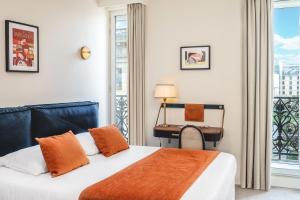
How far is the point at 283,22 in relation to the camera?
4160mm

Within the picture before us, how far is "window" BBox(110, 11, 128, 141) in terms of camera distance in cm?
497

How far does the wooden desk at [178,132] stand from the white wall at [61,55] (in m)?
1.10

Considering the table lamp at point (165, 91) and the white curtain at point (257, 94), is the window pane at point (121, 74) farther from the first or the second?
the white curtain at point (257, 94)

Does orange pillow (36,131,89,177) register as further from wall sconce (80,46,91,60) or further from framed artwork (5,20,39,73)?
wall sconce (80,46,91,60)

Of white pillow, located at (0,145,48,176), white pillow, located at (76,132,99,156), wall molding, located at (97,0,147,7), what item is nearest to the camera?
white pillow, located at (0,145,48,176)

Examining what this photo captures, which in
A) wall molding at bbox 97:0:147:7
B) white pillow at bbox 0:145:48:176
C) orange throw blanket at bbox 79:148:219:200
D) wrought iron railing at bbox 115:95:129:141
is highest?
wall molding at bbox 97:0:147:7

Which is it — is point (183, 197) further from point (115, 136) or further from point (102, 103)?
point (102, 103)

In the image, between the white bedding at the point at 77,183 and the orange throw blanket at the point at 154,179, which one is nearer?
the orange throw blanket at the point at 154,179

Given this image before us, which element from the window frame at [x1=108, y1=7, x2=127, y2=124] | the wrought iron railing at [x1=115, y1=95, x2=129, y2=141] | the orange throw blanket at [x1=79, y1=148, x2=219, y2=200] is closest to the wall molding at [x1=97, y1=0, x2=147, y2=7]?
the window frame at [x1=108, y1=7, x2=127, y2=124]

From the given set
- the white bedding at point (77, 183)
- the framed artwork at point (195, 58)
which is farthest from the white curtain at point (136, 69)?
the white bedding at point (77, 183)

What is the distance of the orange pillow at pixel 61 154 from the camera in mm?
2637

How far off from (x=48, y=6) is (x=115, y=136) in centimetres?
173

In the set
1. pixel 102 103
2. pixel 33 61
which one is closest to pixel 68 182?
pixel 33 61

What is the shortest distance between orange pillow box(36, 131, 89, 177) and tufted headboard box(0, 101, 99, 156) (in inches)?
15.3
